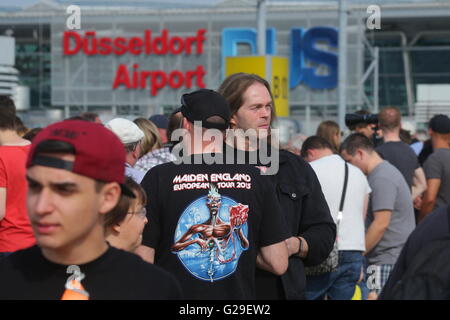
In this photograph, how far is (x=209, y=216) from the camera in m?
3.85

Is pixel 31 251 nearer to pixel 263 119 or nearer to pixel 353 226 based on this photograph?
pixel 263 119

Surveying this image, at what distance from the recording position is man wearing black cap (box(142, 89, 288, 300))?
3.84m

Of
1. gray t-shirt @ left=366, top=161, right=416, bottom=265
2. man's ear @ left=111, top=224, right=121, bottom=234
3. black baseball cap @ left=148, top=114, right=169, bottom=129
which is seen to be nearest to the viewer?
man's ear @ left=111, top=224, right=121, bottom=234

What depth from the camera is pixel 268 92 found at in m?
4.54

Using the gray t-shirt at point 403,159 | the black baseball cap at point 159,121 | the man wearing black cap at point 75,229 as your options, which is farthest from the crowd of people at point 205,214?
the black baseball cap at point 159,121

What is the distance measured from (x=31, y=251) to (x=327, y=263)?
3.10 m

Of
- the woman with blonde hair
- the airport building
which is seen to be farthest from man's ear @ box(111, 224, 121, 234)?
the airport building

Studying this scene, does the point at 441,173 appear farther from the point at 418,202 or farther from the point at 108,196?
the point at 108,196

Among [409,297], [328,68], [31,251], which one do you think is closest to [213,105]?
[31,251]

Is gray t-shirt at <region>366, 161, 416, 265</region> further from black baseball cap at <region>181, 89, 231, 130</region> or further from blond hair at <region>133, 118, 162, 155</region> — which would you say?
black baseball cap at <region>181, 89, 231, 130</region>

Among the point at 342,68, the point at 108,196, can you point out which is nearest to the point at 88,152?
the point at 108,196

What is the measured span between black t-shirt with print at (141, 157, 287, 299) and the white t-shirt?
2769 mm

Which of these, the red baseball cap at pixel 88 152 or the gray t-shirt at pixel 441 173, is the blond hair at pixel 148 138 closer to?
the gray t-shirt at pixel 441 173

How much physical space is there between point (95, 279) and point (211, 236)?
131 cm
